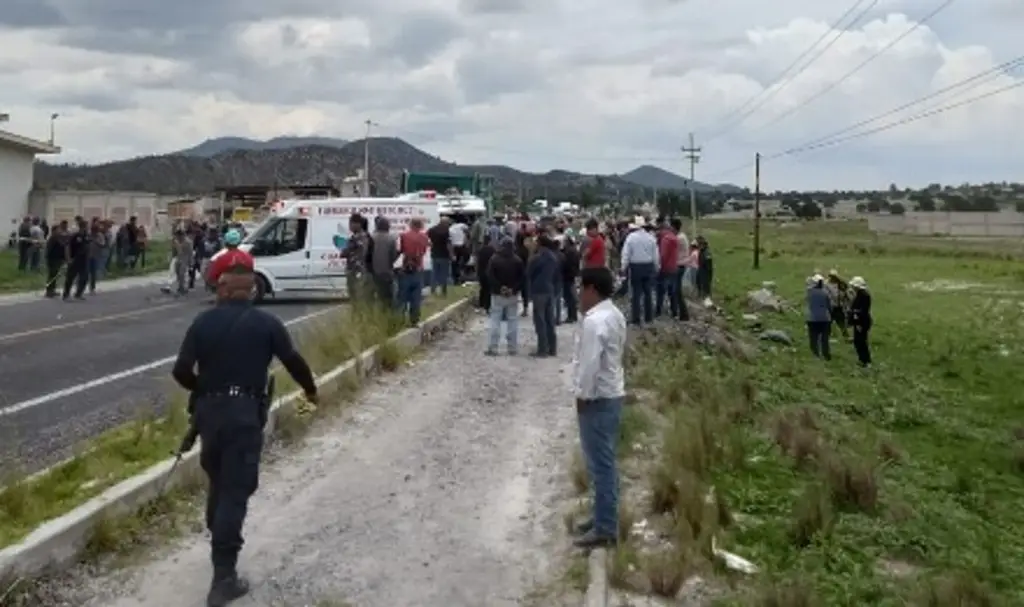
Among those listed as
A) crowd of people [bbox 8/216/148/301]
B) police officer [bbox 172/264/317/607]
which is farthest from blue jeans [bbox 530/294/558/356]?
crowd of people [bbox 8/216/148/301]

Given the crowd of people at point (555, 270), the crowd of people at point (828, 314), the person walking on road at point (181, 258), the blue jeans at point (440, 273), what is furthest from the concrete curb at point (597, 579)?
the person walking on road at point (181, 258)

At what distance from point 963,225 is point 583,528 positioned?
11140cm

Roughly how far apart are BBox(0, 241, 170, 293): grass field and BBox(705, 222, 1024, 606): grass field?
1803 centimetres

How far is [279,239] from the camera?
26047mm

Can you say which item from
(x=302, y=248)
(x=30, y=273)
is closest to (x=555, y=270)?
(x=302, y=248)

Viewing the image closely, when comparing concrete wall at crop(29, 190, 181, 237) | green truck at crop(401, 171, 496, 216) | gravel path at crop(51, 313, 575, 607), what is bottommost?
gravel path at crop(51, 313, 575, 607)

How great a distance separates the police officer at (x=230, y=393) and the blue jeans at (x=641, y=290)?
12.6 metres

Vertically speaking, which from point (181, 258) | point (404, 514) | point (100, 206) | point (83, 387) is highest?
point (100, 206)

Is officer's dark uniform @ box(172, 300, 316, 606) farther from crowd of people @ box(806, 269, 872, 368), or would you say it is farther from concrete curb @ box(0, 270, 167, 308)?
concrete curb @ box(0, 270, 167, 308)

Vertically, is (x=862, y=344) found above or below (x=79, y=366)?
below

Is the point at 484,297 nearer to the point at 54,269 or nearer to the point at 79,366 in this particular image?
the point at 79,366

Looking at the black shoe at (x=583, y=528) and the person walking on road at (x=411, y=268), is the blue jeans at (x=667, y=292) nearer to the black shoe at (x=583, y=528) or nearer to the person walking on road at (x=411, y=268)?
the person walking on road at (x=411, y=268)

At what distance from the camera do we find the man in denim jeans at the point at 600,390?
24.8 ft

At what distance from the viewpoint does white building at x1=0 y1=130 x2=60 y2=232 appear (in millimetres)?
44281
